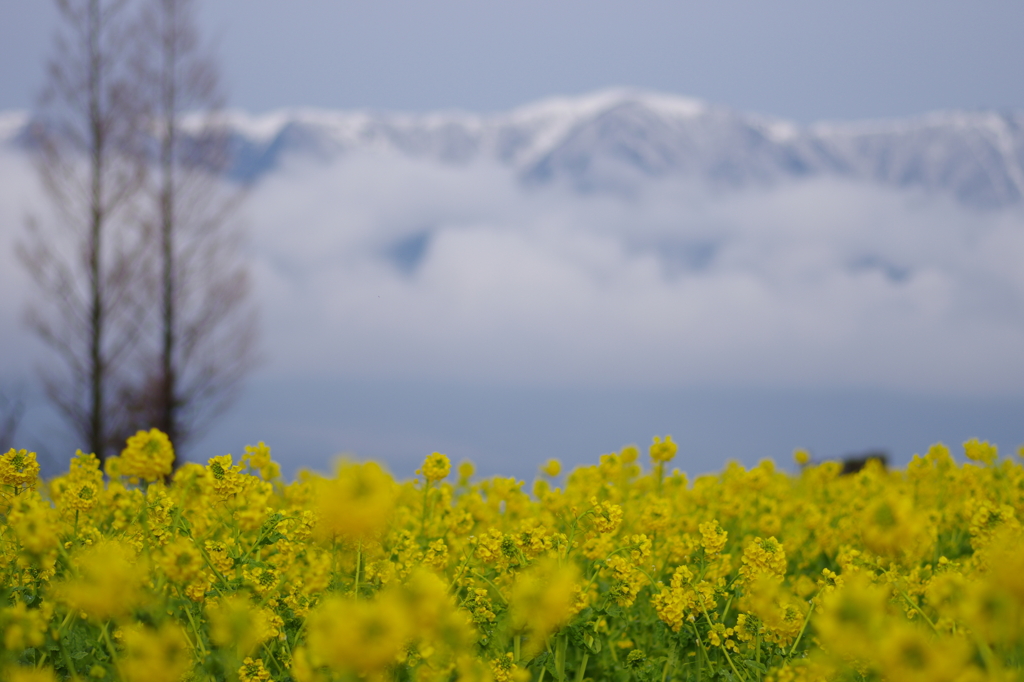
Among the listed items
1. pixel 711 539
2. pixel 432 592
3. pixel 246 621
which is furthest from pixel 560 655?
pixel 432 592

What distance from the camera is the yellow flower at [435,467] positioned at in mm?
3658

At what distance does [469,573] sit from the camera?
3.73m

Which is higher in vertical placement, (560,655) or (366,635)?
(366,635)

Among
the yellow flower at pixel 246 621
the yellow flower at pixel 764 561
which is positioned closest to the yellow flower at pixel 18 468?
the yellow flower at pixel 246 621

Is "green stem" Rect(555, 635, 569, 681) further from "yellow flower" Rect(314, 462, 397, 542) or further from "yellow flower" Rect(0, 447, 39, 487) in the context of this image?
"yellow flower" Rect(0, 447, 39, 487)

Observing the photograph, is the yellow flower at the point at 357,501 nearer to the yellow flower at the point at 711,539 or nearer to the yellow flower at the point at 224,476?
the yellow flower at the point at 224,476

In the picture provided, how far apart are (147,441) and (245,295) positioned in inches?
362

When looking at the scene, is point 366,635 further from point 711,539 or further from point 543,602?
point 711,539

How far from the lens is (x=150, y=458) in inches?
148

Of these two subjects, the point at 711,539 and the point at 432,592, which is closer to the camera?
the point at 432,592

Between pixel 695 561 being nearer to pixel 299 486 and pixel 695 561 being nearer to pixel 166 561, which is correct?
pixel 299 486

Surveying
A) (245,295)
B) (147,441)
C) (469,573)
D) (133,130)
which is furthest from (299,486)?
(133,130)

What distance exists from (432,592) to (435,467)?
188 centimetres

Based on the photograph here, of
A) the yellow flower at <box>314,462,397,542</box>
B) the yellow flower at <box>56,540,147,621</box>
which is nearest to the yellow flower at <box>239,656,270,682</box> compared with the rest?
the yellow flower at <box>56,540,147,621</box>
